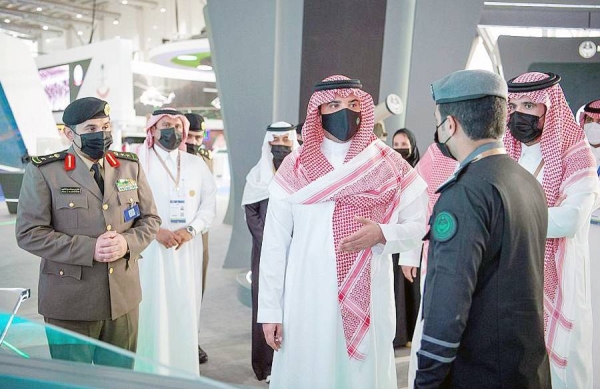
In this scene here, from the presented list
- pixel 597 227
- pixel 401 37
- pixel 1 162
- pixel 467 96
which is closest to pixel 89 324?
pixel 467 96

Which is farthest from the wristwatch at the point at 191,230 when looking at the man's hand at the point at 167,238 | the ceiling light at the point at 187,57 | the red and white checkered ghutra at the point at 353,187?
the ceiling light at the point at 187,57

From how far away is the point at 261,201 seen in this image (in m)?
3.44

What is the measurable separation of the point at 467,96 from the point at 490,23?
18.0 feet

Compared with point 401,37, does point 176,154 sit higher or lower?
lower

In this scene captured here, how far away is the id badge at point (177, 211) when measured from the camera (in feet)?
10.5

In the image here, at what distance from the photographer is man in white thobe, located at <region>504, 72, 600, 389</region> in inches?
88.8

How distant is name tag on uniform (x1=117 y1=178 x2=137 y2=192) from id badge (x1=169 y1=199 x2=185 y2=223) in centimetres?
72

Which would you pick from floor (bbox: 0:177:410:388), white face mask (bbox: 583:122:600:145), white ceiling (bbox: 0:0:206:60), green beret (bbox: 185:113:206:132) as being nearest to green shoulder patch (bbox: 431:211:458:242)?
floor (bbox: 0:177:410:388)

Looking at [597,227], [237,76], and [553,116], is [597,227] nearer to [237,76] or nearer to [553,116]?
[553,116]

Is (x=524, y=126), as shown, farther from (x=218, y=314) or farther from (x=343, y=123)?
(x=218, y=314)

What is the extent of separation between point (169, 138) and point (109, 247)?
1.16 metres

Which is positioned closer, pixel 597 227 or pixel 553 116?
pixel 553 116

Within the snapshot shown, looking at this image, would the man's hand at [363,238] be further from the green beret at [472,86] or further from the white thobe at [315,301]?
the green beret at [472,86]

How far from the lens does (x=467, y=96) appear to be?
134 cm
